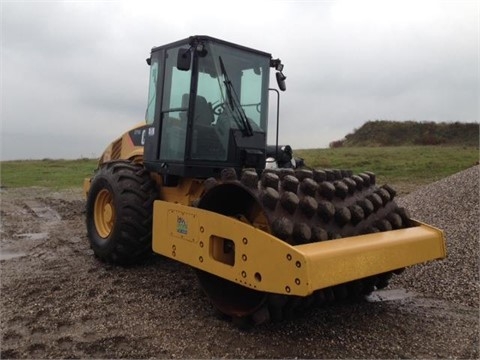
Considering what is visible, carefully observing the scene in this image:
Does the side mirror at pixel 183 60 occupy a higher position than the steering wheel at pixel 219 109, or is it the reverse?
the side mirror at pixel 183 60

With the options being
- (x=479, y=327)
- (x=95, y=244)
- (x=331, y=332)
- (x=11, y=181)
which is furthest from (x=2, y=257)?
(x=11, y=181)

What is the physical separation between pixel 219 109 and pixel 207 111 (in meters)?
0.12

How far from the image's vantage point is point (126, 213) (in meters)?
5.22

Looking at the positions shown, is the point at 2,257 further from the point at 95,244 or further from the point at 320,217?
the point at 320,217

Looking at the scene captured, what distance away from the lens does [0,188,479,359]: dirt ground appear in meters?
3.50

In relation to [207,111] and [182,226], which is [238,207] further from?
[207,111]

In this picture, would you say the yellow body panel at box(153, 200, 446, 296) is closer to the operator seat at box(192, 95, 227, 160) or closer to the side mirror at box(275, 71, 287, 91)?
the operator seat at box(192, 95, 227, 160)

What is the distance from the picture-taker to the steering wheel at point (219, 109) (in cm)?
498

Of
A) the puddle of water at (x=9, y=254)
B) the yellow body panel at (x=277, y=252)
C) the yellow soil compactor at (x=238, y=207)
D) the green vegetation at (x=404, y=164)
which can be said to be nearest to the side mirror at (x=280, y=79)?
the yellow soil compactor at (x=238, y=207)

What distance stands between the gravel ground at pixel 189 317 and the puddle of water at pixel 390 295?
1 centimetres

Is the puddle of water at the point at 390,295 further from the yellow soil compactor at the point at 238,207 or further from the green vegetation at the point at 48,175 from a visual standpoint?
the green vegetation at the point at 48,175

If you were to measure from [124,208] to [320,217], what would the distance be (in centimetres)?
243

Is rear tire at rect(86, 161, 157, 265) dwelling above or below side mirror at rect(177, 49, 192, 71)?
below

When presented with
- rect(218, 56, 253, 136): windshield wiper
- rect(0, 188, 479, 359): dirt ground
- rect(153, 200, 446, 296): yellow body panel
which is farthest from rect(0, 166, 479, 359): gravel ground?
rect(218, 56, 253, 136): windshield wiper
